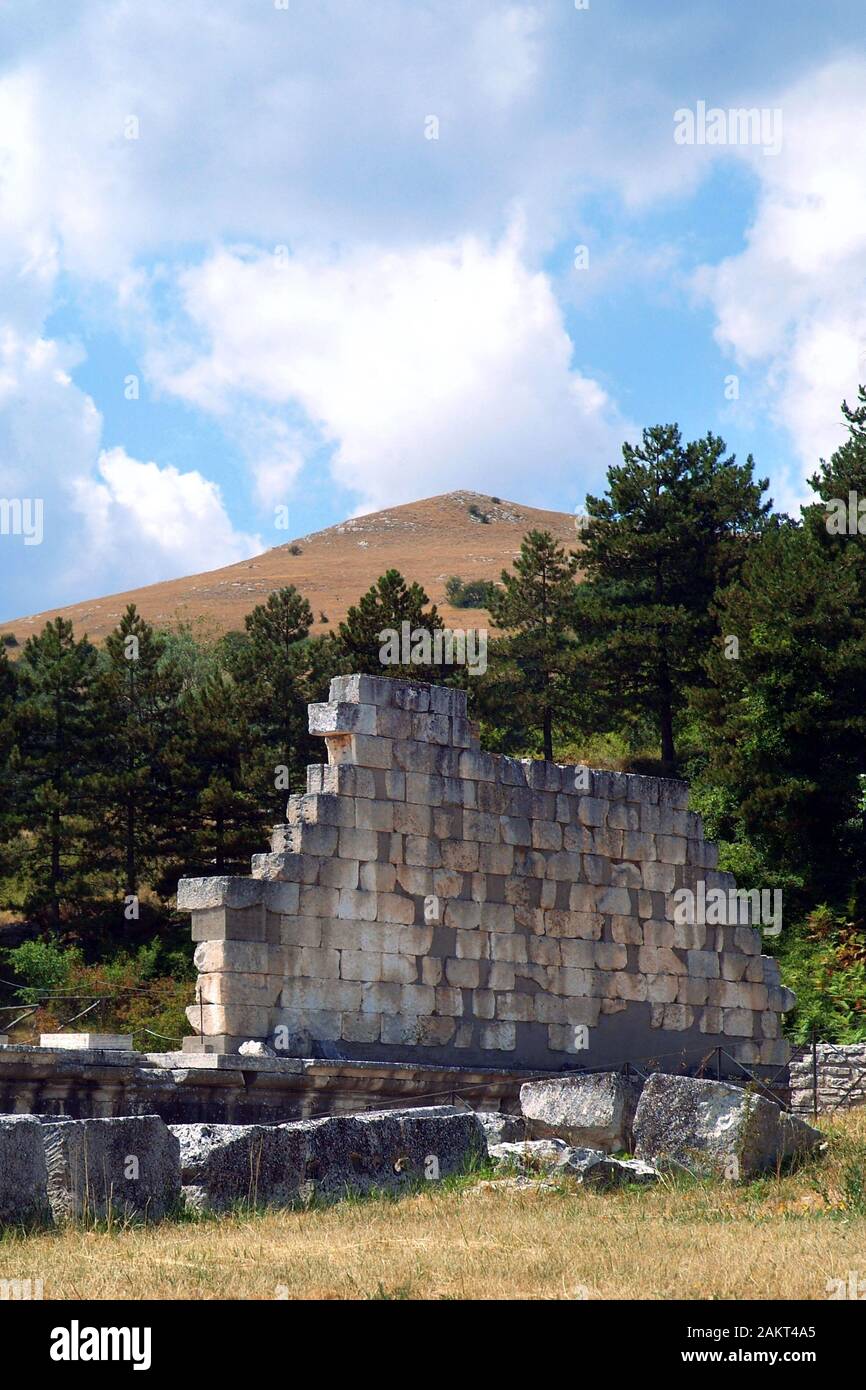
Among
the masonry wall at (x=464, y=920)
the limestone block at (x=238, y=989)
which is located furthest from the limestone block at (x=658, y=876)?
the limestone block at (x=238, y=989)

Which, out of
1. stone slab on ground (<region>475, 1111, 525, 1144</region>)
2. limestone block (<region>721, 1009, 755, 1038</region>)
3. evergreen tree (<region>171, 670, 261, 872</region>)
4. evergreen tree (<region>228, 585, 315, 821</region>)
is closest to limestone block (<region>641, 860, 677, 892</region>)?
limestone block (<region>721, 1009, 755, 1038</region>)

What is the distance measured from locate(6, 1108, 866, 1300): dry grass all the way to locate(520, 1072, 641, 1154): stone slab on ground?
1320 mm

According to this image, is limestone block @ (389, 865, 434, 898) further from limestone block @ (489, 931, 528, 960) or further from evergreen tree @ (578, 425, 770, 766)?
evergreen tree @ (578, 425, 770, 766)

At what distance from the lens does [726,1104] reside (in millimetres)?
11852

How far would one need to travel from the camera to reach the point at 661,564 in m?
37.9

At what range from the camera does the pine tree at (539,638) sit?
37.1 m

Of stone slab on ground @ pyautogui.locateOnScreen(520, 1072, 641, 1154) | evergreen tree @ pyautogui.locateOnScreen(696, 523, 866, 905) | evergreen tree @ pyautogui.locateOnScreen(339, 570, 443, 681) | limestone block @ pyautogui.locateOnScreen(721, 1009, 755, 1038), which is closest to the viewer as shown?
stone slab on ground @ pyautogui.locateOnScreen(520, 1072, 641, 1154)

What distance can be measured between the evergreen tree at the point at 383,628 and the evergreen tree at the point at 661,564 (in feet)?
16.1

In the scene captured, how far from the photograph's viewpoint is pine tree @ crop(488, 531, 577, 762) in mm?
37094

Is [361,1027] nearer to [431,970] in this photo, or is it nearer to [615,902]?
[431,970]

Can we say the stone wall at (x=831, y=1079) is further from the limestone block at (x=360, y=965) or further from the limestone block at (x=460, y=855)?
the limestone block at (x=360, y=965)
